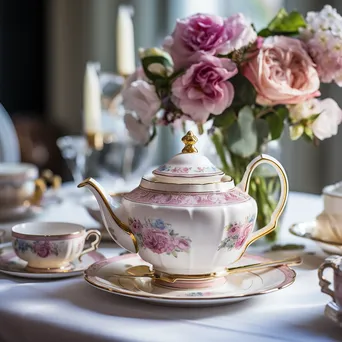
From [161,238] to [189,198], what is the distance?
6 cm

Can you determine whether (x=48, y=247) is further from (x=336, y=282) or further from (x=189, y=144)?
(x=336, y=282)

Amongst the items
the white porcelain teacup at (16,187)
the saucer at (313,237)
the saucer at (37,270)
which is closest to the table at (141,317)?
the saucer at (37,270)

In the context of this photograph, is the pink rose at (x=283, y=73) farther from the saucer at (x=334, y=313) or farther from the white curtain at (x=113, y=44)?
the white curtain at (x=113, y=44)

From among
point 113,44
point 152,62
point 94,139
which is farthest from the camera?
point 113,44

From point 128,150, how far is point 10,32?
2337mm

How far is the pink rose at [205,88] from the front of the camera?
3.86 ft

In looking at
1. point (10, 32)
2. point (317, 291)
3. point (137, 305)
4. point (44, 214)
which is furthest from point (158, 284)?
point (10, 32)

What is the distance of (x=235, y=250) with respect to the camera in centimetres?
98

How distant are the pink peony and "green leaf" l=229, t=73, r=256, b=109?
0.05 meters

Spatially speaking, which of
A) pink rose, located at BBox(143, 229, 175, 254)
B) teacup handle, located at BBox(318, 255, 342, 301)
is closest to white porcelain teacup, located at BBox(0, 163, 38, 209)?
pink rose, located at BBox(143, 229, 175, 254)

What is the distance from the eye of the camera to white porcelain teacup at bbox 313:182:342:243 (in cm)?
121

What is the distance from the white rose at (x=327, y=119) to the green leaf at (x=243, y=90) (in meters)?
0.11

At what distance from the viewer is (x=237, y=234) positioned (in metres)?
0.97

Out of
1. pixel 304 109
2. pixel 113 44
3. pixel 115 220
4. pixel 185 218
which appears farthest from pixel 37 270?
pixel 113 44
